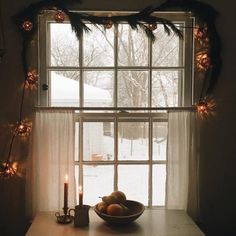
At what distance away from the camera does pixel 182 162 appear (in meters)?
2.58

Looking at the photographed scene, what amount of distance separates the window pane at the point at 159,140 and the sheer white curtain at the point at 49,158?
0.56 metres

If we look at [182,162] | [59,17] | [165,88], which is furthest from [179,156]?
[59,17]

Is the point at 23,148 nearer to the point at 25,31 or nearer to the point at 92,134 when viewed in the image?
the point at 92,134

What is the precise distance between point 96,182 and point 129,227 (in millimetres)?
560

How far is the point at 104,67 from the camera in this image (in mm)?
2607

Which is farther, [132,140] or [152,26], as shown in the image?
[132,140]

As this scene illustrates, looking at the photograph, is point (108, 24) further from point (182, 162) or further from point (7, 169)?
point (7, 169)

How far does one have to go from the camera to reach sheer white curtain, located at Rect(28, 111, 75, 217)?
2.51 meters

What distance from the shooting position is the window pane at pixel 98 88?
8.58 feet

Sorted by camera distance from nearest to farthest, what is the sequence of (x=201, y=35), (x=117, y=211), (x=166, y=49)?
1. (x=117, y=211)
2. (x=201, y=35)
3. (x=166, y=49)

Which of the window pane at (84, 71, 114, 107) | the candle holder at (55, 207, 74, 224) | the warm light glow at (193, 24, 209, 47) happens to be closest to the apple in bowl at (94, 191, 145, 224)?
the candle holder at (55, 207, 74, 224)

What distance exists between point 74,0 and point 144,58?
60 cm

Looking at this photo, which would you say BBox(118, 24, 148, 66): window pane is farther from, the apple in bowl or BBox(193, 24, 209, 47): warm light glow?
the apple in bowl

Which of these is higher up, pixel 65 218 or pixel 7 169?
pixel 7 169
